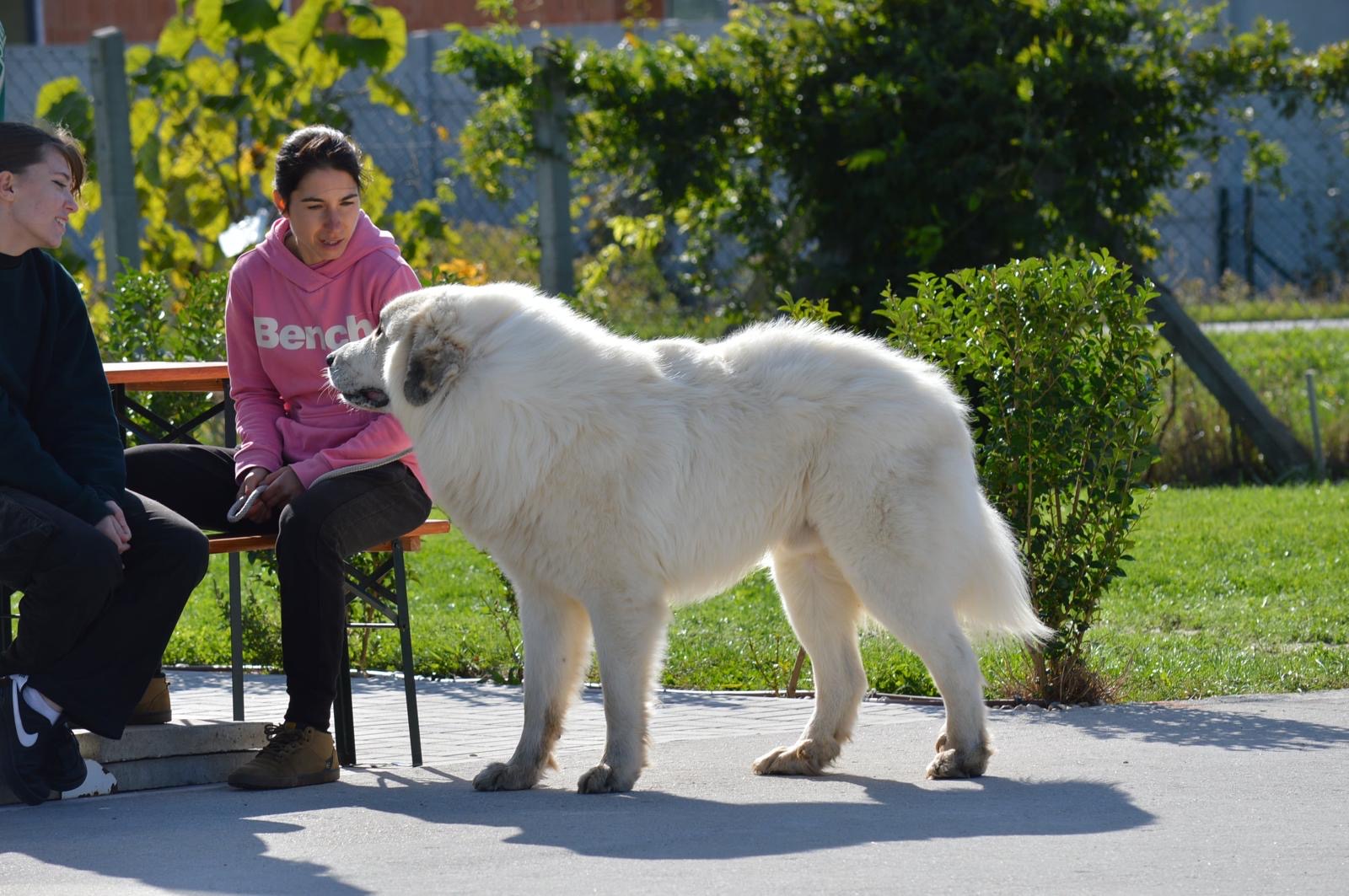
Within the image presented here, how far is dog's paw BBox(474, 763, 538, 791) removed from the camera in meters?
5.05

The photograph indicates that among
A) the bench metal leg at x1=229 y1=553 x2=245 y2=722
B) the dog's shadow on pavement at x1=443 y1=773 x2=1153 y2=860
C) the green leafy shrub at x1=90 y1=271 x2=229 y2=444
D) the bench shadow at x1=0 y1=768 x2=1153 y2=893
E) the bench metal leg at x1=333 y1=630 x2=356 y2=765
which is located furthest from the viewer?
the green leafy shrub at x1=90 y1=271 x2=229 y2=444

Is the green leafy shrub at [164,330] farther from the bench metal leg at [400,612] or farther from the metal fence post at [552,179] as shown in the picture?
the bench metal leg at [400,612]

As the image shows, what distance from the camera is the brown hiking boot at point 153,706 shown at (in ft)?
18.2

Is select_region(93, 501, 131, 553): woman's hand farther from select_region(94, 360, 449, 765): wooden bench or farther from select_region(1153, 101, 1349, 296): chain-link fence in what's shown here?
Result: select_region(1153, 101, 1349, 296): chain-link fence

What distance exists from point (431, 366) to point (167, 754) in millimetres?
1496

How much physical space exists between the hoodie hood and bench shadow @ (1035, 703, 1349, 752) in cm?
282

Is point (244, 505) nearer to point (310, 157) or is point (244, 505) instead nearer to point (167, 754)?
point (167, 754)

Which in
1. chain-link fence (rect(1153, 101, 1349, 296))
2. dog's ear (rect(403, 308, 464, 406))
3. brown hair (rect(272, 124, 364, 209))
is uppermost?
chain-link fence (rect(1153, 101, 1349, 296))

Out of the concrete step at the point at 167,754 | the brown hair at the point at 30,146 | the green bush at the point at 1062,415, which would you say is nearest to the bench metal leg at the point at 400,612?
the concrete step at the point at 167,754

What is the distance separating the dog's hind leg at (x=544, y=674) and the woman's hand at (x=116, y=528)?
3.80ft

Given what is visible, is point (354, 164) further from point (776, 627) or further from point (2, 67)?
point (776, 627)

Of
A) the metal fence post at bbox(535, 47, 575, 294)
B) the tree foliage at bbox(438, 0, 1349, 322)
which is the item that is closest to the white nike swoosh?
the metal fence post at bbox(535, 47, 575, 294)

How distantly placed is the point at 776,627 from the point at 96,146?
534 centimetres

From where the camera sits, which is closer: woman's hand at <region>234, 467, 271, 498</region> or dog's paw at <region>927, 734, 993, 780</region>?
dog's paw at <region>927, 734, 993, 780</region>
